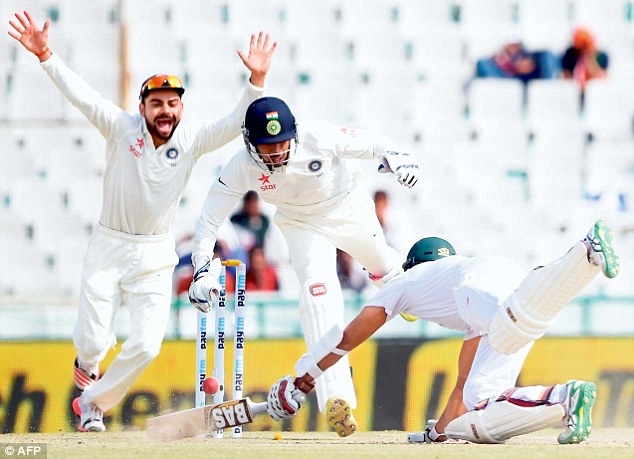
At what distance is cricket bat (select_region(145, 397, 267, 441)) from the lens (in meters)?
5.32

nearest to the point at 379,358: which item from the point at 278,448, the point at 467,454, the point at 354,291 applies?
the point at 354,291

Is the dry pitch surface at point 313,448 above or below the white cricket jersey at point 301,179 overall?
below

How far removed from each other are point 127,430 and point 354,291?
1.92 m

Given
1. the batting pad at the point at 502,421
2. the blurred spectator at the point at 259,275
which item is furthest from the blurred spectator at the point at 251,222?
the batting pad at the point at 502,421

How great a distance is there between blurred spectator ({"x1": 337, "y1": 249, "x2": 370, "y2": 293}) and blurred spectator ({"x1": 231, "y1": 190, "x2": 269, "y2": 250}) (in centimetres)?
57

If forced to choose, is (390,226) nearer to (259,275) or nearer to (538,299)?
(259,275)

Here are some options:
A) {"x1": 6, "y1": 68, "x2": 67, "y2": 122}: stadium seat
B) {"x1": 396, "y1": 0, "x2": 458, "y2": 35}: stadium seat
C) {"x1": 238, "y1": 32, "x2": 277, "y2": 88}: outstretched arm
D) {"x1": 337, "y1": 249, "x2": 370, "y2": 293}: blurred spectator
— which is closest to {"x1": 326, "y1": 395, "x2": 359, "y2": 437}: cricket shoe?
{"x1": 238, "y1": 32, "x2": 277, "y2": 88}: outstretched arm

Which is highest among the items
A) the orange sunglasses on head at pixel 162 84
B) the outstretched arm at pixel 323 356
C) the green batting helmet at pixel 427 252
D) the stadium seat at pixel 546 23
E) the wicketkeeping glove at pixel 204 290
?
the stadium seat at pixel 546 23

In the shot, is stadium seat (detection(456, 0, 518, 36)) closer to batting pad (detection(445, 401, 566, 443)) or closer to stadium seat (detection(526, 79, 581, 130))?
stadium seat (detection(526, 79, 581, 130))

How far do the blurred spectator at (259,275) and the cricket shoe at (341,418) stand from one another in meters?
2.92

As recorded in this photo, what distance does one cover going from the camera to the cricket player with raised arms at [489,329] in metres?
4.62

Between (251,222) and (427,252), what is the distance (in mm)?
3220

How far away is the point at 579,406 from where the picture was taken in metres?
4.64

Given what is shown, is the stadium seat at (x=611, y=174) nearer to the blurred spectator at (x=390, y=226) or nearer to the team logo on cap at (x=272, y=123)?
the blurred spectator at (x=390, y=226)
